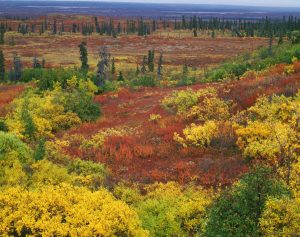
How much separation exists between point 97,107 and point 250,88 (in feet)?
36.0

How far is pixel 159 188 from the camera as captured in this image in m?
16.0

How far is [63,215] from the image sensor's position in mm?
11688

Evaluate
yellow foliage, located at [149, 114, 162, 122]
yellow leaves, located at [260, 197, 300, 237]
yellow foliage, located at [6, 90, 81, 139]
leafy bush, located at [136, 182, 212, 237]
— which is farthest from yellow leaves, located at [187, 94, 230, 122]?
yellow leaves, located at [260, 197, 300, 237]

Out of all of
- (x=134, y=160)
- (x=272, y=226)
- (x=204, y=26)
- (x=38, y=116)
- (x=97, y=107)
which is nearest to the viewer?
(x=272, y=226)

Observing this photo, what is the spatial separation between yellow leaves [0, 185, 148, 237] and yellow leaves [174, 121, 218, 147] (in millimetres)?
9642

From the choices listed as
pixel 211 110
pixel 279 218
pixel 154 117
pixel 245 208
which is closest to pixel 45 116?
pixel 154 117

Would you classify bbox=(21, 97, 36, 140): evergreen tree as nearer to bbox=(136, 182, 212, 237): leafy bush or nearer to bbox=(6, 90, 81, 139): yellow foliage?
bbox=(6, 90, 81, 139): yellow foliage

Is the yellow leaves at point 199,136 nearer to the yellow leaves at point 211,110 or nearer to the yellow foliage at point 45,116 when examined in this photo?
the yellow leaves at point 211,110

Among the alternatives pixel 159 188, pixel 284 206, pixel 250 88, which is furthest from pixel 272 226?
pixel 250 88

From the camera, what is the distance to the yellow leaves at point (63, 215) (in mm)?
10883

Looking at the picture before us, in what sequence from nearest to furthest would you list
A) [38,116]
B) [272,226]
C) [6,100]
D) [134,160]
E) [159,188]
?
[272,226], [159,188], [134,160], [38,116], [6,100]

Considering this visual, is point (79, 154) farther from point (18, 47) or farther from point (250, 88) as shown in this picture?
point (18, 47)

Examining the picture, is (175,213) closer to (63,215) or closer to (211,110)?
(63,215)

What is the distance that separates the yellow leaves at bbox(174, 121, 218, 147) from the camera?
21547 millimetres
